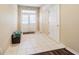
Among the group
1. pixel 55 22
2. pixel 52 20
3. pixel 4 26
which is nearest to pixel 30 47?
pixel 4 26

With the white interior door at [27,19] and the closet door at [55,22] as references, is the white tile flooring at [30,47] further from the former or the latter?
the white interior door at [27,19]

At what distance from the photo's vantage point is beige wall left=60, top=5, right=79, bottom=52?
2.02 meters

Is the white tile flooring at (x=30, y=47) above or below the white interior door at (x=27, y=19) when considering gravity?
below

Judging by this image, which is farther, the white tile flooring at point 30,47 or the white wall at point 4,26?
the white tile flooring at point 30,47

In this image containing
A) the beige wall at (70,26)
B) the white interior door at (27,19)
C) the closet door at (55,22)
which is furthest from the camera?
the white interior door at (27,19)

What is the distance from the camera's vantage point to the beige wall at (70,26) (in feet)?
6.62

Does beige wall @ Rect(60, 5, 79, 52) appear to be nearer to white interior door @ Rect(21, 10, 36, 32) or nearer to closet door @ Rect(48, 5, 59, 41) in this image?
closet door @ Rect(48, 5, 59, 41)

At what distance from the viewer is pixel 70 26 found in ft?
7.42

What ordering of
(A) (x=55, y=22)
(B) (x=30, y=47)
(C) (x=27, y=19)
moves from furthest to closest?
1. (C) (x=27, y=19)
2. (A) (x=55, y=22)
3. (B) (x=30, y=47)

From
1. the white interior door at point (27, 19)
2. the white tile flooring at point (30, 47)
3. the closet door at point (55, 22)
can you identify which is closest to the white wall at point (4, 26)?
the white tile flooring at point (30, 47)

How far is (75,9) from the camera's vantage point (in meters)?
2.04

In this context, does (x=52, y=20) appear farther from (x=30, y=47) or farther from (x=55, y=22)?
(x=30, y=47)
